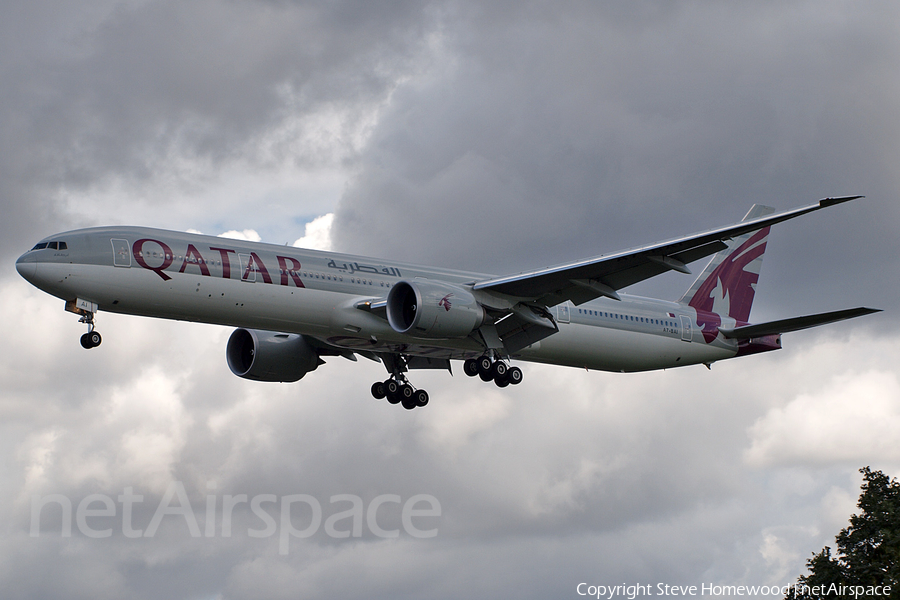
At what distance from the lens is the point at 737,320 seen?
48.7 meters

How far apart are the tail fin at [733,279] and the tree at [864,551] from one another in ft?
32.7

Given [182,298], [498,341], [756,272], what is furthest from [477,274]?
[756,272]

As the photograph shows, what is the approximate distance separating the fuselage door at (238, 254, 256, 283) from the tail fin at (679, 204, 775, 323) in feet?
70.7

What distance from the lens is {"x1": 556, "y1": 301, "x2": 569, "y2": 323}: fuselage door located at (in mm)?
41625

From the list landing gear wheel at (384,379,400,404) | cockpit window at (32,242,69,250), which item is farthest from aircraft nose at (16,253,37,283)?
landing gear wheel at (384,379,400,404)

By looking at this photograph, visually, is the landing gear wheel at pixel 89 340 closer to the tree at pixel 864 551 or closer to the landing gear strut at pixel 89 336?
the landing gear strut at pixel 89 336

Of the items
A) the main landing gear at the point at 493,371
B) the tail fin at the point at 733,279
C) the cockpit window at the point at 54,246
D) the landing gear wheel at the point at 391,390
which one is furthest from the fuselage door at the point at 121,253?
the tail fin at the point at 733,279

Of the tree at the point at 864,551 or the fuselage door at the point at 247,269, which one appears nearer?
the fuselage door at the point at 247,269

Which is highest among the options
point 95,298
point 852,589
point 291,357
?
point 291,357

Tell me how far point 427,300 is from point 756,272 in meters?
22.6

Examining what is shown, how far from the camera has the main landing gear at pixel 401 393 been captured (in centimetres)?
4509

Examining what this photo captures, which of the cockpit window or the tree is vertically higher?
the cockpit window

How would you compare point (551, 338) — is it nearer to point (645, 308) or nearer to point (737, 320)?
point (645, 308)

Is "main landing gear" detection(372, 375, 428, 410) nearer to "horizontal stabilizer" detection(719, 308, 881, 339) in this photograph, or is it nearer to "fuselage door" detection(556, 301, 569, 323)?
"fuselage door" detection(556, 301, 569, 323)
